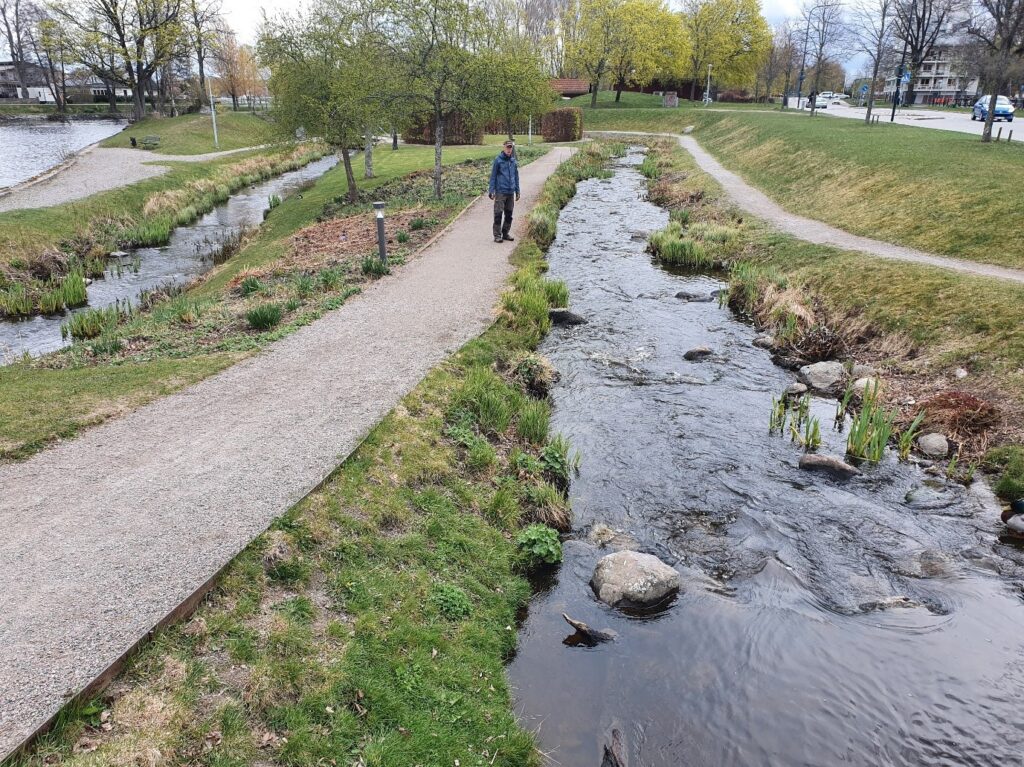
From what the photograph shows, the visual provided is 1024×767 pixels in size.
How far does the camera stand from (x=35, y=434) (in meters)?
7.98

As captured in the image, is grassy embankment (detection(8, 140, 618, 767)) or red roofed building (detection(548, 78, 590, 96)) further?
red roofed building (detection(548, 78, 590, 96))

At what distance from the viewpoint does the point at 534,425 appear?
1002cm

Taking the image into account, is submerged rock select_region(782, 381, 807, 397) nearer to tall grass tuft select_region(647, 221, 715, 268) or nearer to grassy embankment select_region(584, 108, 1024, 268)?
grassy embankment select_region(584, 108, 1024, 268)

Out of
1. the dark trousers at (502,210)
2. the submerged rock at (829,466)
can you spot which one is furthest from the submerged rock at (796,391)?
the dark trousers at (502,210)

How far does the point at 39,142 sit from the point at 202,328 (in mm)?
48470

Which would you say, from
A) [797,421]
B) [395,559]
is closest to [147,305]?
[395,559]

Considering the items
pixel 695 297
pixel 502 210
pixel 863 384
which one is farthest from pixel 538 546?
pixel 502 210

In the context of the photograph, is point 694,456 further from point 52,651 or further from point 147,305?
point 147,305

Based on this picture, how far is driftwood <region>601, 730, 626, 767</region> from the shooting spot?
5301 mm

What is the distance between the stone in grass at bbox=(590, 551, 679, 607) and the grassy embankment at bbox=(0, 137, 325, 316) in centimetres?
1766

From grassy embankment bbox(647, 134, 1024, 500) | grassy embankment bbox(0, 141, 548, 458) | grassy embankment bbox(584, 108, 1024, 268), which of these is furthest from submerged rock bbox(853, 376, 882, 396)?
grassy embankment bbox(0, 141, 548, 458)

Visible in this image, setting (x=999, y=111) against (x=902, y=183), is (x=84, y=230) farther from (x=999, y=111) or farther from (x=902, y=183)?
(x=999, y=111)

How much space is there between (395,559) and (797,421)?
6.89 metres

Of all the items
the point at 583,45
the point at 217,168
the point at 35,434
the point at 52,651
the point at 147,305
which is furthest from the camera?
the point at 583,45
